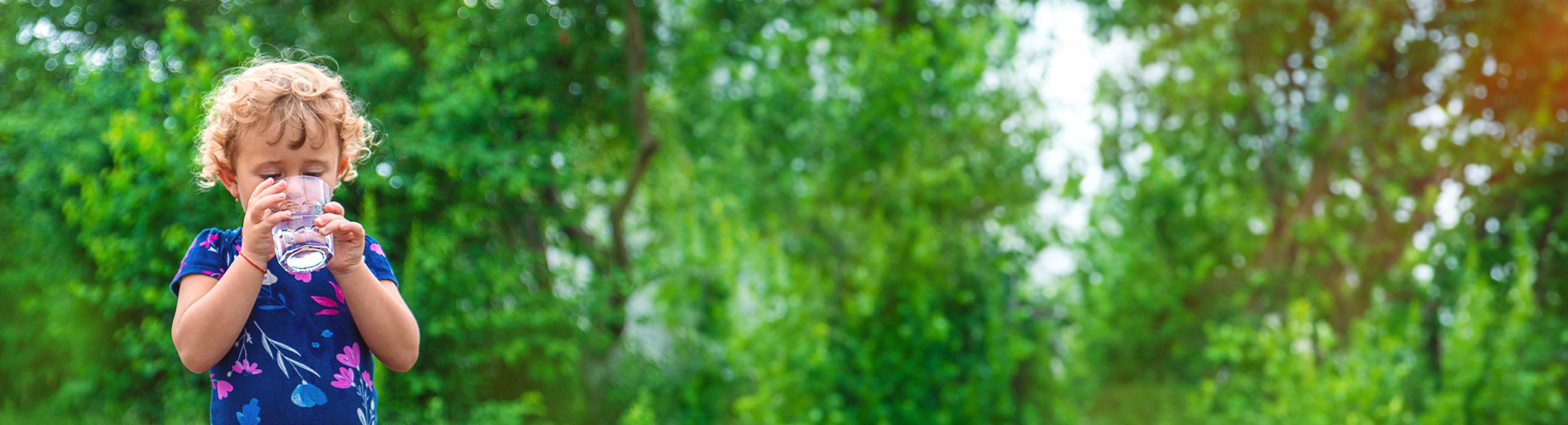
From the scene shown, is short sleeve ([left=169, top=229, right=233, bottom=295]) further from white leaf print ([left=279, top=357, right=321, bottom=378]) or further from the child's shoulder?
white leaf print ([left=279, top=357, right=321, bottom=378])

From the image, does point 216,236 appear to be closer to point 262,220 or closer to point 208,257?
point 208,257

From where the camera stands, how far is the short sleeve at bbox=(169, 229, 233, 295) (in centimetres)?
123

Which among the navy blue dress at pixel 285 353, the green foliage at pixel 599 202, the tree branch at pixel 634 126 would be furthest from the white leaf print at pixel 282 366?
→ the tree branch at pixel 634 126

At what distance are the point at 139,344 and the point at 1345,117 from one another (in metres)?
4.21

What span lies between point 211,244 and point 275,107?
19 centimetres

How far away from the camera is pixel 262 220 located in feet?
3.59

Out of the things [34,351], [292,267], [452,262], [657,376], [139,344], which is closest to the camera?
[292,267]

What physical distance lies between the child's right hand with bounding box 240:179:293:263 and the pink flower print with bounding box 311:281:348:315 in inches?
5.9

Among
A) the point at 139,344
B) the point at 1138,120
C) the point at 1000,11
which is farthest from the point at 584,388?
the point at 1138,120

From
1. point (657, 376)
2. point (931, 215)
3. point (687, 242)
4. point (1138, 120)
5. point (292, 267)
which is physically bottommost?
point (657, 376)

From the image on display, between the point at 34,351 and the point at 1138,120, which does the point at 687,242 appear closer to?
the point at 1138,120

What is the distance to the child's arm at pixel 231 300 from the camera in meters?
1.10

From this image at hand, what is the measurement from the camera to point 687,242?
428 centimetres

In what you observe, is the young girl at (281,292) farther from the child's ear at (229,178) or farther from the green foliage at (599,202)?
the green foliage at (599,202)
